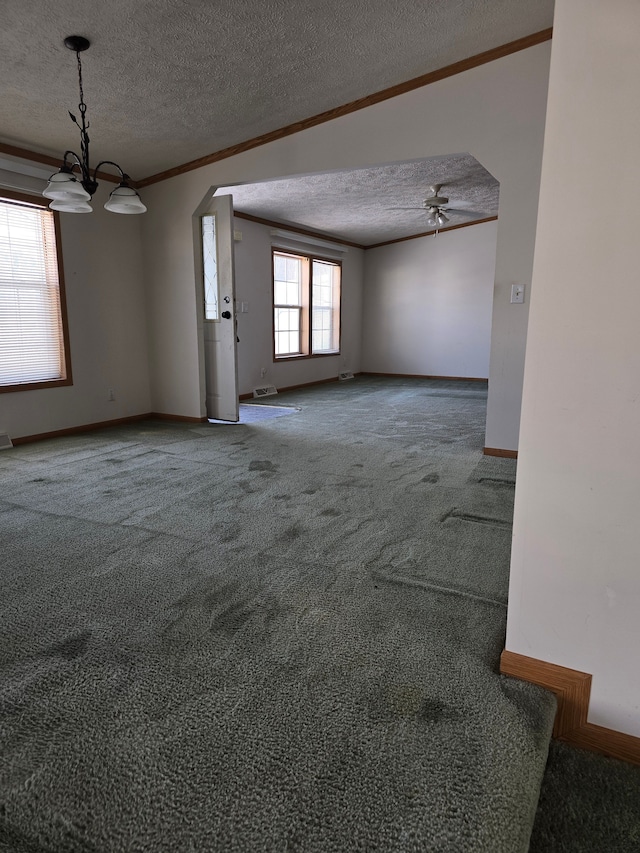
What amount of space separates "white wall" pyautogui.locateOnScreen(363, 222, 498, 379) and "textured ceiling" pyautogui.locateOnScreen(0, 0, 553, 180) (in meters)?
5.50

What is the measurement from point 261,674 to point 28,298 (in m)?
4.06

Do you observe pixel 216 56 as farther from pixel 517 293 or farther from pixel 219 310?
pixel 517 293

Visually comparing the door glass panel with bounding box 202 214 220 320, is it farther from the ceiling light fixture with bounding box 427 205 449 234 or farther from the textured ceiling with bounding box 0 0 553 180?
the ceiling light fixture with bounding box 427 205 449 234

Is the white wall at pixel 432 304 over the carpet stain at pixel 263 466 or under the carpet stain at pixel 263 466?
over

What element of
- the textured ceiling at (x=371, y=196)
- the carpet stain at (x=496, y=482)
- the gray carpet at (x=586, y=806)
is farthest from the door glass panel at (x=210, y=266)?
the gray carpet at (x=586, y=806)

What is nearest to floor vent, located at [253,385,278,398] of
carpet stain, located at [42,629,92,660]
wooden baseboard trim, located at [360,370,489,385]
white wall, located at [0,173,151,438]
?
white wall, located at [0,173,151,438]

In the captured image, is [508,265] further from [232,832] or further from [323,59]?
[232,832]

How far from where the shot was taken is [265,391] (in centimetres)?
721

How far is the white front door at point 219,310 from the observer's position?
4.87 m

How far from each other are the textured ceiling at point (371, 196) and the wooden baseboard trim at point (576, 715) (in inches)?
157

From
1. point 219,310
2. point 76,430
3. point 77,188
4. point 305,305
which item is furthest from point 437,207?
point 76,430

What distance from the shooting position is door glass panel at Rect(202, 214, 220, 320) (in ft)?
16.2

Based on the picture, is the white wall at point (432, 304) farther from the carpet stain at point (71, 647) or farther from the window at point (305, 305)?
the carpet stain at point (71, 647)

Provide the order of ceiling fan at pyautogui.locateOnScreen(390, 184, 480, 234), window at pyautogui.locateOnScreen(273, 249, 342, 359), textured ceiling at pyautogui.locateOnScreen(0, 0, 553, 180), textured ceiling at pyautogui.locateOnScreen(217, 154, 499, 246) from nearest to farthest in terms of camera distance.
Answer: textured ceiling at pyautogui.locateOnScreen(0, 0, 553, 180) → textured ceiling at pyautogui.locateOnScreen(217, 154, 499, 246) → ceiling fan at pyautogui.locateOnScreen(390, 184, 480, 234) → window at pyautogui.locateOnScreen(273, 249, 342, 359)
